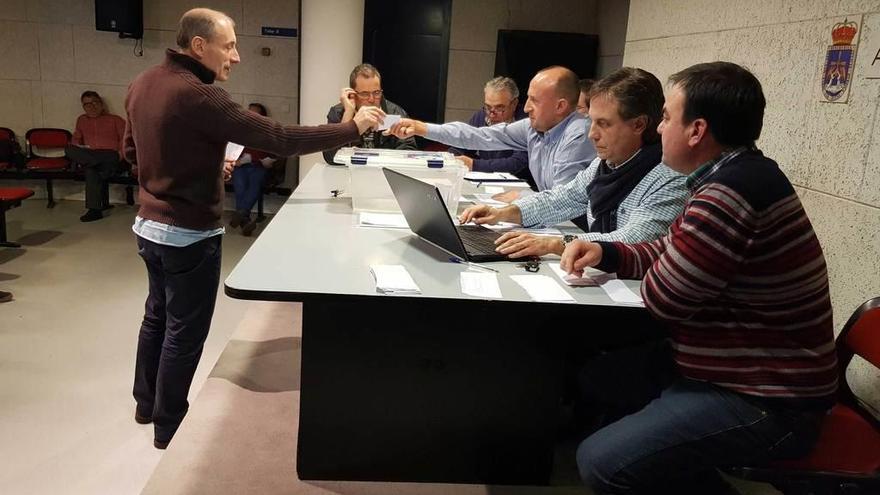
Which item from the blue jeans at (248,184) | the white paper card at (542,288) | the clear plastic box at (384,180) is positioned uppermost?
the clear plastic box at (384,180)

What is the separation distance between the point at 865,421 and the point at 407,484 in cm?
125

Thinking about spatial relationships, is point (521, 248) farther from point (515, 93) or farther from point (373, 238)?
point (515, 93)

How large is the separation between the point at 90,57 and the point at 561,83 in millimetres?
5882

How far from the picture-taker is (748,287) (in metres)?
1.38

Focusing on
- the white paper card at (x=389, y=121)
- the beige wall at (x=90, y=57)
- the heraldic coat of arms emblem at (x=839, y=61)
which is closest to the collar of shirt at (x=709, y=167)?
the heraldic coat of arms emblem at (x=839, y=61)

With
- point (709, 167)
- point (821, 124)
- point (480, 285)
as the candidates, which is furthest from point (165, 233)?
point (821, 124)

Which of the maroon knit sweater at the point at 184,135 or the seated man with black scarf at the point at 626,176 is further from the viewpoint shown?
the maroon knit sweater at the point at 184,135

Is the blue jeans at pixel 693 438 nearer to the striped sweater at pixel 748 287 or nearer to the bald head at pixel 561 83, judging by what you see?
the striped sweater at pixel 748 287

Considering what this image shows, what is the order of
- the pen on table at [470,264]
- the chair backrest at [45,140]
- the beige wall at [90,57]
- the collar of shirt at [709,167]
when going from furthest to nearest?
the beige wall at [90,57] < the chair backrest at [45,140] < the pen on table at [470,264] < the collar of shirt at [709,167]

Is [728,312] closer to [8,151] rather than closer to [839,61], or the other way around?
[839,61]

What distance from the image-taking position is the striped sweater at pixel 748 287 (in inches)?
52.6

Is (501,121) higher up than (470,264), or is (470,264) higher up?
(501,121)

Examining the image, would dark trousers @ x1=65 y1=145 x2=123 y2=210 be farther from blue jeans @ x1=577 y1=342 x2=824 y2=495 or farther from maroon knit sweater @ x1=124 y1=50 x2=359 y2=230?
blue jeans @ x1=577 y1=342 x2=824 y2=495

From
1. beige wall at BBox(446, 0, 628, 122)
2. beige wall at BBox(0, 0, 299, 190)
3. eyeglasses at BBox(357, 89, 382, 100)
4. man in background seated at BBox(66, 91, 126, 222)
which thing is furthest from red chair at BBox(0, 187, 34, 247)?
beige wall at BBox(446, 0, 628, 122)
